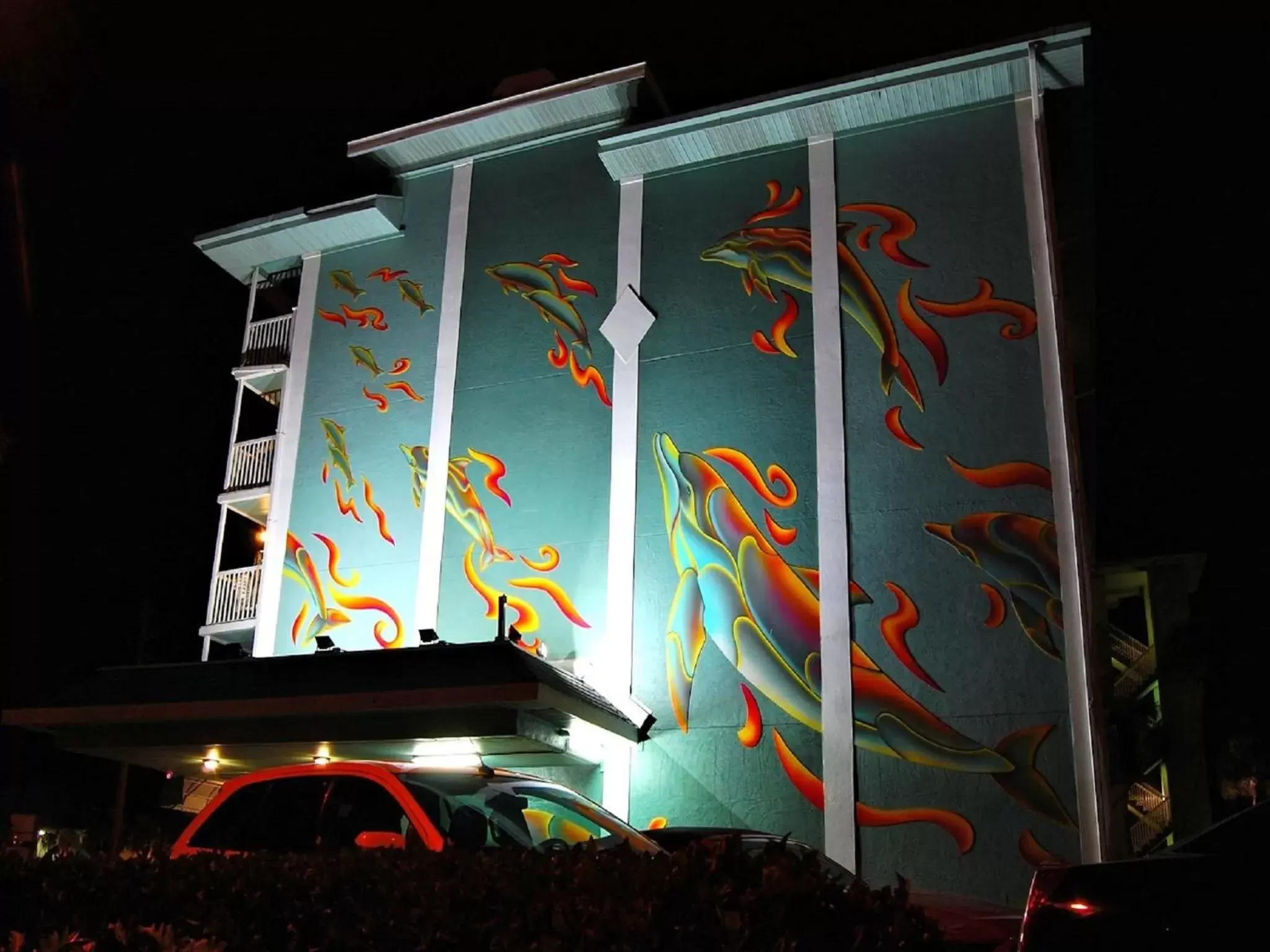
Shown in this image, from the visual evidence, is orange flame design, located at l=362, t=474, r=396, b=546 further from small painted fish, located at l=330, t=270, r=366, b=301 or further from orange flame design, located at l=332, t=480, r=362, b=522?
small painted fish, located at l=330, t=270, r=366, b=301

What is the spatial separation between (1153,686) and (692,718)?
19.0m

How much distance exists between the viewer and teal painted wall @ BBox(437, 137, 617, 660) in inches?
601

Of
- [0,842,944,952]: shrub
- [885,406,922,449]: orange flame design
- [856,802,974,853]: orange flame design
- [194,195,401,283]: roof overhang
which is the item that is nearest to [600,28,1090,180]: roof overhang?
[194,195,401,283]: roof overhang

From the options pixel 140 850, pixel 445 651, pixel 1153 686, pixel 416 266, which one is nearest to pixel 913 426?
pixel 445 651

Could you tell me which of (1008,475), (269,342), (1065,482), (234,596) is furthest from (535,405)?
(1065,482)

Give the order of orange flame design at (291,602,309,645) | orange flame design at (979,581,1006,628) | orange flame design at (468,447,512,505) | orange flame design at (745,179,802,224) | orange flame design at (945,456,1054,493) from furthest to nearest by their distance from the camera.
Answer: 1. orange flame design at (291,602,309,645)
2. orange flame design at (468,447,512,505)
3. orange flame design at (745,179,802,224)
4. orange flame design at (945,456,1054,493)
5. orange flame design at (979,581,1006,628)

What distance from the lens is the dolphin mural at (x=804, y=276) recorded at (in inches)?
562

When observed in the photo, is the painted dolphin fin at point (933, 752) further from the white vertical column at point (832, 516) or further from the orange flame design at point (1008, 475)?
the orange flame design at point (1008, 475)

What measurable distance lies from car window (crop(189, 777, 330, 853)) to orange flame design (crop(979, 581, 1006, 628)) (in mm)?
8437

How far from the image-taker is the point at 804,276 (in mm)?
15102

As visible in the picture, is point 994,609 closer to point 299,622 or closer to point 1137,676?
point 299,622

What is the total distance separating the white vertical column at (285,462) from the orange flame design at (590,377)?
15.9ft

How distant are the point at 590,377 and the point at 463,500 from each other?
2518mm

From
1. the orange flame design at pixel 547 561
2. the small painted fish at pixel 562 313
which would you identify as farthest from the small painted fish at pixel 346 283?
the orange flame design at pixel 547 561
